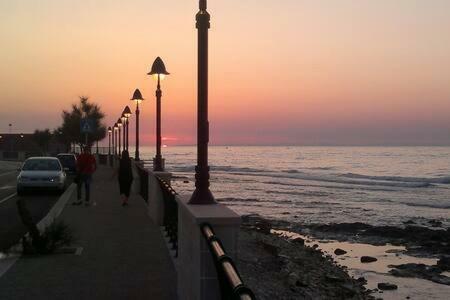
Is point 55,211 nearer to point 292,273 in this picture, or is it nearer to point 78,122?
point 292,273

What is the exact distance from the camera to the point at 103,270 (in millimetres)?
8562

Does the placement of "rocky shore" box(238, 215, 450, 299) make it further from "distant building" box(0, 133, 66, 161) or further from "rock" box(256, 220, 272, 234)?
"distant building" box(0, 133, 66, 161)

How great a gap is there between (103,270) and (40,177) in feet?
49.3

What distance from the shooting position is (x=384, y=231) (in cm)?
2480

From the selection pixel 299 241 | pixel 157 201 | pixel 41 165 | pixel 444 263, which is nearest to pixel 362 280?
pixel 444 263

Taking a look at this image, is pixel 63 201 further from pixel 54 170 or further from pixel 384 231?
pixel 384 231

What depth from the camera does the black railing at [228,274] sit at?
300 centimetres

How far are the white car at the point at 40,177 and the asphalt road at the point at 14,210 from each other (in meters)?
0.39

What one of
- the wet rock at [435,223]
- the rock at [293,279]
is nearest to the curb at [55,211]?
the rock at [293,279]

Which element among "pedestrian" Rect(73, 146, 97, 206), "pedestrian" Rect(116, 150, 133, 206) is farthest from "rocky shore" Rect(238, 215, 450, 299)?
"pedestrian" Rect(73, 146, 97, 206)

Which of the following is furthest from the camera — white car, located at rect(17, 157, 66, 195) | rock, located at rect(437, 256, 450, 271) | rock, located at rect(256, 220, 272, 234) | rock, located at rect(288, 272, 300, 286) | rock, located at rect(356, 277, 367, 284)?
rock, located at rect(256, 220, 272, 234)

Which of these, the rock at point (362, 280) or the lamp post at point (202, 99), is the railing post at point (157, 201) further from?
the lamp post at point (202, 99)

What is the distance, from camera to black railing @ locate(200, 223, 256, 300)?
118 inches

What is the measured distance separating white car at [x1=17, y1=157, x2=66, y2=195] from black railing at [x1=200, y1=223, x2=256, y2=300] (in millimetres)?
18831
